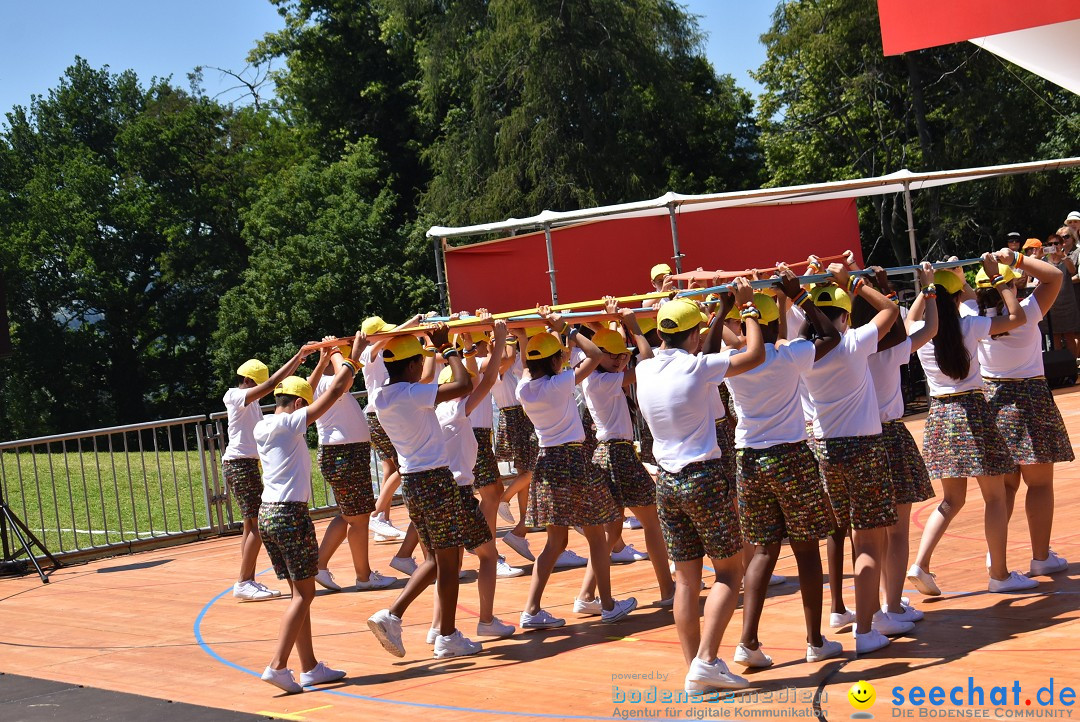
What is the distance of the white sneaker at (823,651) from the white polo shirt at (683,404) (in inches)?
43.0

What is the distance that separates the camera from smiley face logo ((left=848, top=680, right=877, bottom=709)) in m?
5.08

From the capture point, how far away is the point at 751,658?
231 inches

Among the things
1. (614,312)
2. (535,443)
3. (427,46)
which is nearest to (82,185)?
(427,46)

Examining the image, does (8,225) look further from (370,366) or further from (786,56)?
(370,366)

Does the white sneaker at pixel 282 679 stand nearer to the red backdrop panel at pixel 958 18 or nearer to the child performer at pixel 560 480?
the child performer at pixel 560 480

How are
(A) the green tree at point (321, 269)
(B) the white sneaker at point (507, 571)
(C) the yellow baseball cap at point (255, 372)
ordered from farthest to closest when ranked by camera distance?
(A) the green tree at point (321, 269) < (B) the white sneaker at point (507, 571) < (C) the yellow baseball cap at point (255, 372)

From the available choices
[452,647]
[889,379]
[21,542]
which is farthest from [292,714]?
[21,542]

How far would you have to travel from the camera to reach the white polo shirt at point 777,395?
5.75 metres

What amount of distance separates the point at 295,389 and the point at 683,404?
2.53 meters

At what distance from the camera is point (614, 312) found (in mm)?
6578

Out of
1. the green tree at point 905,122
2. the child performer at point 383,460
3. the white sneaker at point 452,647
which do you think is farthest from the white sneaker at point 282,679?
the green tree at point 905,122

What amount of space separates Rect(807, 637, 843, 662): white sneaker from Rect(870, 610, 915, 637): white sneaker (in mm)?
390

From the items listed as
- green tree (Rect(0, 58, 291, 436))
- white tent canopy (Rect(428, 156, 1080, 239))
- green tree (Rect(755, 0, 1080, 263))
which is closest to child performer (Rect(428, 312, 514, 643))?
white tent canopy (Rect(428, 156, 1080, 239))

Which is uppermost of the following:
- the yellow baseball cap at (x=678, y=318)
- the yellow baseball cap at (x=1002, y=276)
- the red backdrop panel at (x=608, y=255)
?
the red backdrop panel at (x=608, y=255)
